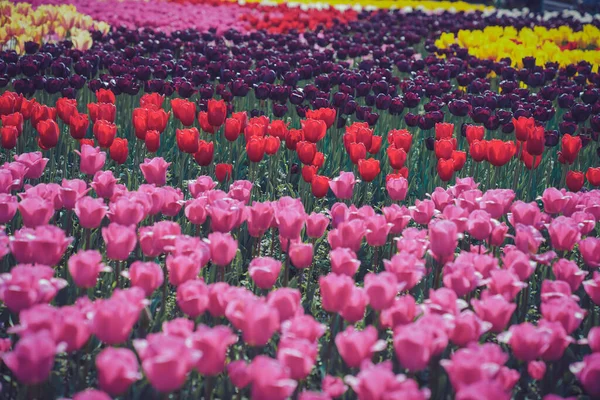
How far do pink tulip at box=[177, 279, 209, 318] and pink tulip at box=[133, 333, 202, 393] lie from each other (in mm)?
420

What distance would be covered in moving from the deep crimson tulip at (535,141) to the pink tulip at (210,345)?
309 centimetres

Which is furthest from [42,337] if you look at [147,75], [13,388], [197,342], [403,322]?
[147,75]

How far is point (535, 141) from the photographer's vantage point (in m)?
4.57

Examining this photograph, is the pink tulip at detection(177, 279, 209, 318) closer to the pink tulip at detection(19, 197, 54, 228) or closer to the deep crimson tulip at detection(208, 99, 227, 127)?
the pink tulip at detection(19, 197, 54, 228)

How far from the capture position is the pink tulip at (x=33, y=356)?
1965mm

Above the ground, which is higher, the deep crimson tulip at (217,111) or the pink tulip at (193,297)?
the deep crimson tulip at (217,111)

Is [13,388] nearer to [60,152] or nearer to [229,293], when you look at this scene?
[229,293]

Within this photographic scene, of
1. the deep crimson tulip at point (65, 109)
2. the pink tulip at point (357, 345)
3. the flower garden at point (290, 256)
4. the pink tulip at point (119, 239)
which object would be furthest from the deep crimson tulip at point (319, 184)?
the deep crimson tulip at point (65, 109)

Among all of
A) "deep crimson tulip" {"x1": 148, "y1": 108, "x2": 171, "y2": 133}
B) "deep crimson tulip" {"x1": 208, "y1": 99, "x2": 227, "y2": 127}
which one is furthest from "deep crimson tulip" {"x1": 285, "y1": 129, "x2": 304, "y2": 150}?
"deep crimson tulip" {"x1": 148, "y1": 108, "x2": 171, "y2": 133}

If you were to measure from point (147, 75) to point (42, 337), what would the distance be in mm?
4749

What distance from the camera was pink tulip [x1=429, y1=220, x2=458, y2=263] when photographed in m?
2.93

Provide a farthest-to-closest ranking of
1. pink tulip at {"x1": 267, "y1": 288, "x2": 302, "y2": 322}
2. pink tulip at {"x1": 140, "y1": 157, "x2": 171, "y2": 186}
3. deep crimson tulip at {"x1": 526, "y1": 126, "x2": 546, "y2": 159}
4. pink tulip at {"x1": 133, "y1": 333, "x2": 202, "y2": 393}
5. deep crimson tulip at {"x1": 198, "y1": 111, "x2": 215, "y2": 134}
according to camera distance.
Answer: deep crimson tulip at {"x1": 198, "y1": 111, "x2": 215, "y2": 134}
deep crimson tulip at {"x1": 526, "y1": 126, "x2": 546, "y2": 159}
pink tulip at {"x1": 140, "y1": 157, "x2": 171, "y2": 186}
pink tulip at {"x1": 267, "y1": 288, "x2": 302, "y2": 322}
pink tulip at {"x1": 133, "y1": 333, "x2": 202, "y2": 393}

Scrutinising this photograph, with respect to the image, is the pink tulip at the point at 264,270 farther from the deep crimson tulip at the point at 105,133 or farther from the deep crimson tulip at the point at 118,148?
the deep crimson tulip at the point at 105,133

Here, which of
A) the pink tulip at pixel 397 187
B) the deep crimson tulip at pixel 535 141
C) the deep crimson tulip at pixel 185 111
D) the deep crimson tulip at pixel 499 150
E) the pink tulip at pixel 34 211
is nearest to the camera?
the pink tulip at pixel 34 211
